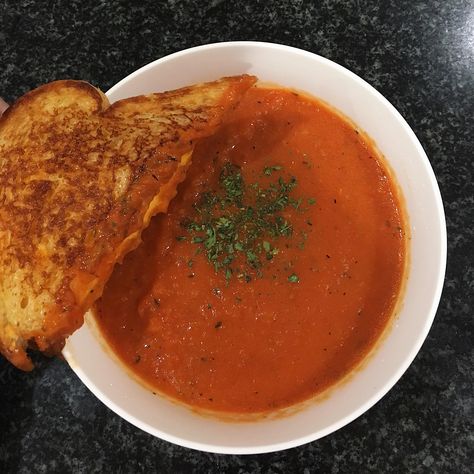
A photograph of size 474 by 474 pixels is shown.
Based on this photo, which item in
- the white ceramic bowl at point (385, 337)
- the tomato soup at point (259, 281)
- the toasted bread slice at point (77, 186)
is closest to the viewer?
the toasted bread slice at point (77, 186)

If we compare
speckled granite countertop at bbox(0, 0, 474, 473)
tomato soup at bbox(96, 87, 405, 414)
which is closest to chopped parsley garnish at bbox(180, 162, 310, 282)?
tomato soup at bbox(96, 87, 405, 414)

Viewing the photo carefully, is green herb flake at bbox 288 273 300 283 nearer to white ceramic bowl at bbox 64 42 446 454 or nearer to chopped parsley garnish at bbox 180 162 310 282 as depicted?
chopped parsley garnish at bbox 180 162 310 282

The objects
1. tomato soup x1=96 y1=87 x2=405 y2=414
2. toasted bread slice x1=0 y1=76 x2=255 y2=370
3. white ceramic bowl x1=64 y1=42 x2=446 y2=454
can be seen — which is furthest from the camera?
tomato soup x1=96 y1=87 x2=405 y2=414

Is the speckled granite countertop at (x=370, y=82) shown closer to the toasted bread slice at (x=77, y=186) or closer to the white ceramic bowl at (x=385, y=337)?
the white ceramic bowl at (x=385, y=337)

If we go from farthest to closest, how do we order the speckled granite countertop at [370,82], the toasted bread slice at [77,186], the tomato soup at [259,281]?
1. the speckled granite countertop at [370,82]
2. the tomato soup at [259,281]
3. the toasted bread slice at [77,186]

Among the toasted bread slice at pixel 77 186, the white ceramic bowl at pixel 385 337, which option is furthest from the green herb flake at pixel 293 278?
the toasted bread slice at pixel 77 186

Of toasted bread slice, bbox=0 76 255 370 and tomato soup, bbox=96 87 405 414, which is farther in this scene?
tomato soup, bbox=96 87 405 414
